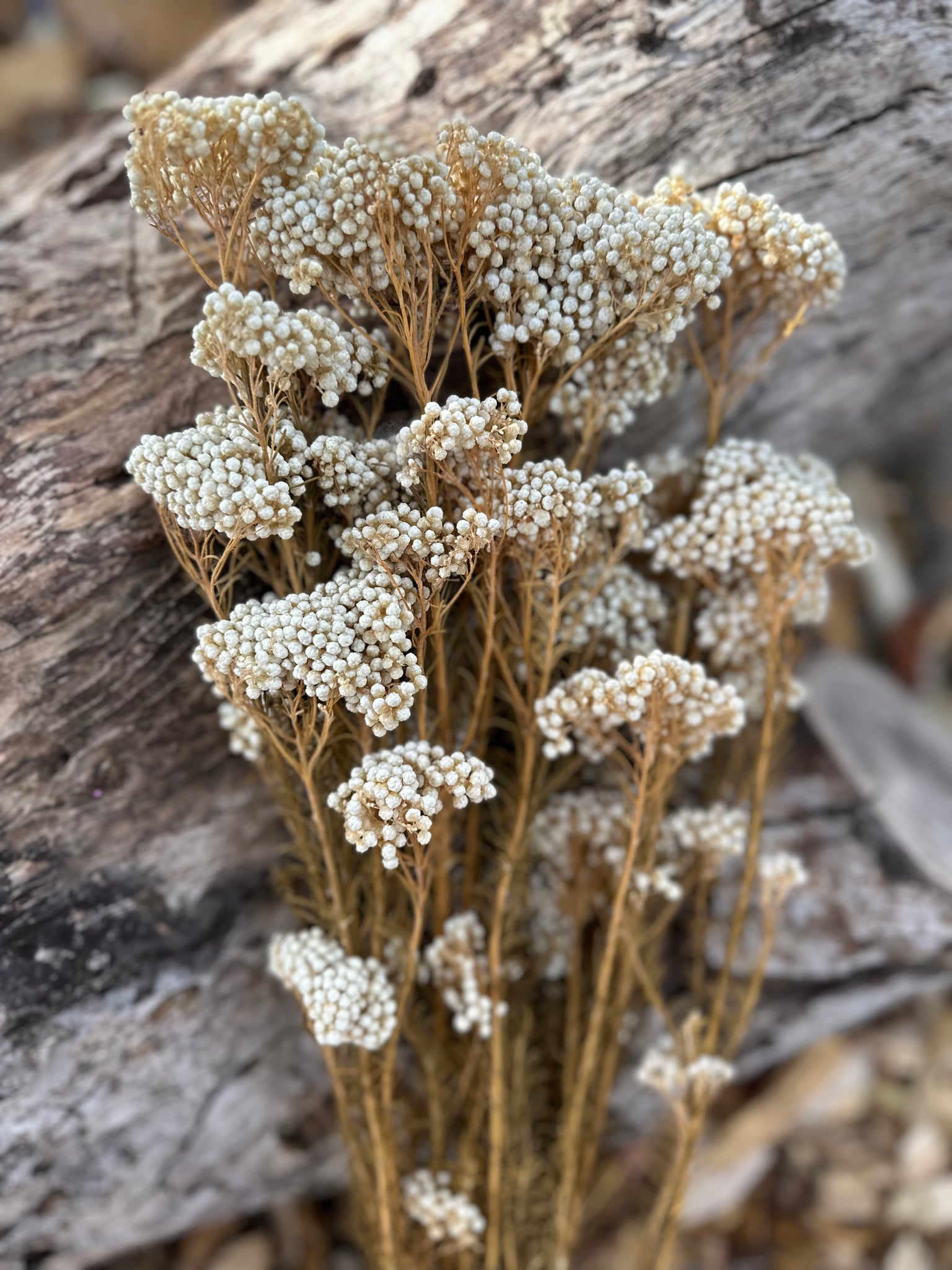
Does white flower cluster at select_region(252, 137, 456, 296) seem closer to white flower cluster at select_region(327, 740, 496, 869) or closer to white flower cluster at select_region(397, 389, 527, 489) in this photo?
white flower cluster at select_region(397, 389, 527, 489)

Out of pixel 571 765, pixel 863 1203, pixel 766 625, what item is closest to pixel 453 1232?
pixel 571 765

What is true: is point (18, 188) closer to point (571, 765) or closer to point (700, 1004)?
point (571, 765)

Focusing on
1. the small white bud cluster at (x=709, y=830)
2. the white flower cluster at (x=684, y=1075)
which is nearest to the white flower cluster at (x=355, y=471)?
the small white bud cluster at (x=709, y=830)

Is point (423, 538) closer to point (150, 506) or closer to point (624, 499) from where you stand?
point (624, 499)

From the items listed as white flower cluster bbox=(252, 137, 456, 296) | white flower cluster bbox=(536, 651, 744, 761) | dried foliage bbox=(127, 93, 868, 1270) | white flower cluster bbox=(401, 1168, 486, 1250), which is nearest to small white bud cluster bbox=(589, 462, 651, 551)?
dried foliage bbox=(127, 93, 868, 1270)

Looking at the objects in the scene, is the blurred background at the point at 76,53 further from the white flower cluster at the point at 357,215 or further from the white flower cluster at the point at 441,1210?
the white flower cluster at the point at 441,1210

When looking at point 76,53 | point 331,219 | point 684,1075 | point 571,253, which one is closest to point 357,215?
point 331,219
